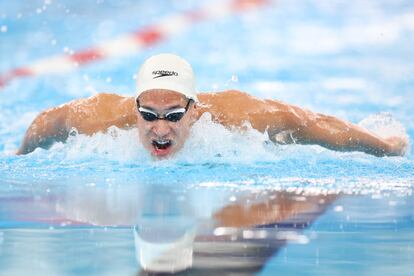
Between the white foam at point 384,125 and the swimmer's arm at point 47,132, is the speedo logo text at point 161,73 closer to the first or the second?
the swimmer's arm at point 47,132

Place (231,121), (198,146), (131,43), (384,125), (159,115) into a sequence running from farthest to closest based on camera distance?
(131,43), (384,125), (231,121), (198,146), (159,115)

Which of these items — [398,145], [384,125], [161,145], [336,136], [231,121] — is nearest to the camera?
[161,145]

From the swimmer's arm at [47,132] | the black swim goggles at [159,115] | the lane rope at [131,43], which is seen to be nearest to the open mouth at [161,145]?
the black swim goggles at [159,115]

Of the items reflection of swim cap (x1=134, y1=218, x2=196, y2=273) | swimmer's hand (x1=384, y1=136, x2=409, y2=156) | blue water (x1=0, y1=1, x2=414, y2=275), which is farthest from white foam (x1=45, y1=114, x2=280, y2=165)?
reflection of swim cap (x1=134, y1=218, x2=196, y2=273)

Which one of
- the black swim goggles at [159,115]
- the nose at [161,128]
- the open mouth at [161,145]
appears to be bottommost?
the open mouth at [161,145]

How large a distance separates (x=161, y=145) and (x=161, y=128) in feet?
0.34

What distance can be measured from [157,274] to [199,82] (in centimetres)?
325

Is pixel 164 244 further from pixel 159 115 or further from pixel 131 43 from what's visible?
pixel 131 43

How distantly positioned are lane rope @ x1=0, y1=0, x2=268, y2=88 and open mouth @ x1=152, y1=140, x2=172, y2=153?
4.84 feet

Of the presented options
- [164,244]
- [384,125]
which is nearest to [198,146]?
[384,125]

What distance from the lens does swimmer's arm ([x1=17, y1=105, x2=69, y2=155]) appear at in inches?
146

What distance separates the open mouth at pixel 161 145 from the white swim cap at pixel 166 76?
0.69 feet

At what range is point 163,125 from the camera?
3229 mm

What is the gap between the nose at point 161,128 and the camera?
321cm
